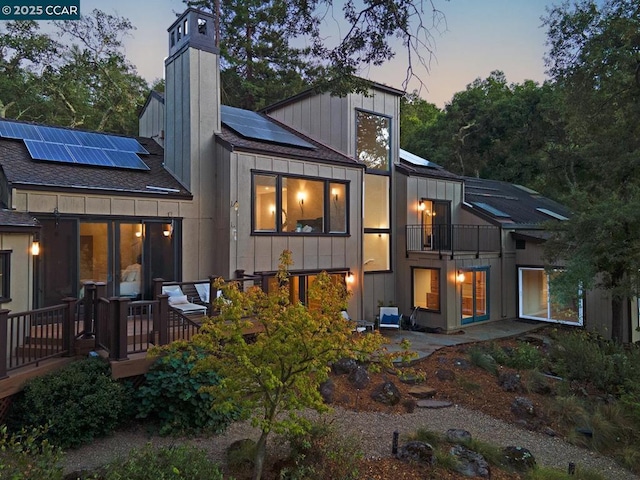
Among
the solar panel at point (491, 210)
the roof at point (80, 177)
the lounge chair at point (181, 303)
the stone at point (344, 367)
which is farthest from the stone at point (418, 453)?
the solar panel at point (491, 210)

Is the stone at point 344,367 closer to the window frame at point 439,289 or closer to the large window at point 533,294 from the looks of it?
the window frame at point 439,289

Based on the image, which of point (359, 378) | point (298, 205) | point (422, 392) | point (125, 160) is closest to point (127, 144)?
point (125, 160)

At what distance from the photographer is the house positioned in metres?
8.48

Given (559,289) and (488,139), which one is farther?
(488,139)

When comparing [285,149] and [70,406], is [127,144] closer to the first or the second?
[285,149]

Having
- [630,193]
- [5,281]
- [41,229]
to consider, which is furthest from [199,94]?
[630,193]

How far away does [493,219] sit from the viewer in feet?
47.8

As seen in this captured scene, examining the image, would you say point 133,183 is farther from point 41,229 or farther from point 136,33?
point 136,33

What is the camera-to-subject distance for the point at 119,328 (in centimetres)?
602

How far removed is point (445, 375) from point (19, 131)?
36.4 ft

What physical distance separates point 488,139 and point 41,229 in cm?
2535

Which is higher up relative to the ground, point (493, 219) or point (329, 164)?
point (329, 164)

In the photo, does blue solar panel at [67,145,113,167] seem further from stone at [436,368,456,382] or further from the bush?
stone at [436,368,456,382]

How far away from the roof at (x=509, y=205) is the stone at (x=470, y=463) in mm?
10299
